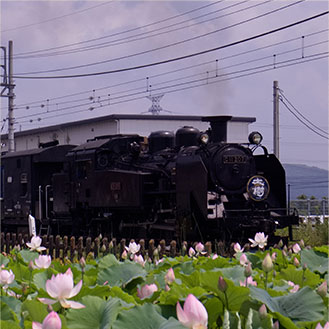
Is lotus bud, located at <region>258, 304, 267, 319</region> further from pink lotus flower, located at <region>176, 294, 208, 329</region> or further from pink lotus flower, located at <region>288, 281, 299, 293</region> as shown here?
pink lotus flower, located at <region>288, 281, 299, 293</region>

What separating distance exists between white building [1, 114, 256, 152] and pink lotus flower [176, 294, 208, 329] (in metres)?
43.2

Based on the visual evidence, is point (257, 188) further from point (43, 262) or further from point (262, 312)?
point (262, 312)

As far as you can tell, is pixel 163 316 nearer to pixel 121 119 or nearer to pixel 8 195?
pixel 8 195

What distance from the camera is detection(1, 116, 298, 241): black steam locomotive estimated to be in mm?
15328

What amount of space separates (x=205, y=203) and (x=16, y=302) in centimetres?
1234

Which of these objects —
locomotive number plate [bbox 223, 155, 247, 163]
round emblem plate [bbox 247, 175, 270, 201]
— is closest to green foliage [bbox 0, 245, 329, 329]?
round emblem plate [bbox 247, 175, 270, 201]

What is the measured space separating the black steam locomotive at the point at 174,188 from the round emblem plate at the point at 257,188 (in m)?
0.02

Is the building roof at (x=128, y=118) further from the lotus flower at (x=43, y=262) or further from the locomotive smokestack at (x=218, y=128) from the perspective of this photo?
the lotus flower at (x=43, y=262)

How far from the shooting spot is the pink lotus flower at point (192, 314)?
2070mm

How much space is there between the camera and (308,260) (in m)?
4.21

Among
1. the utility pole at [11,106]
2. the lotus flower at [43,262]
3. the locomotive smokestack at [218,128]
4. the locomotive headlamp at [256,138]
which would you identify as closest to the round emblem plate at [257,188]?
the locomotive headlamp at [256,138]

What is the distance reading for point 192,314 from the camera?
2074 millimetres

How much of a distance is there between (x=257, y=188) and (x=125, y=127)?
1220 inches

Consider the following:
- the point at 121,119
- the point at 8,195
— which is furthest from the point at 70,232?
the point at 121,119
